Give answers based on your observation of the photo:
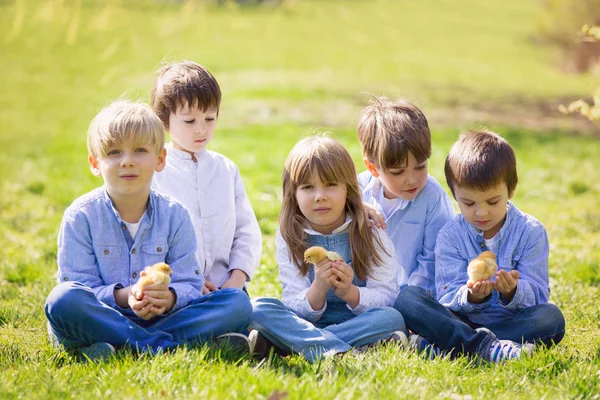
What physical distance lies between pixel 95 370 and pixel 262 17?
28418mm

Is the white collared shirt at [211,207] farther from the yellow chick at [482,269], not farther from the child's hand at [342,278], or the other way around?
the yellow chick at [482,269]

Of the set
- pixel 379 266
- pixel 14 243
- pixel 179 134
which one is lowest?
pixel 14 243

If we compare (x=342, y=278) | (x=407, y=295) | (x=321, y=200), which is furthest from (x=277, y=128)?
(x=342, y=278)

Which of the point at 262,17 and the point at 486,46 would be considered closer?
the point at 486,46

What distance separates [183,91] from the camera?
4449 millimetres

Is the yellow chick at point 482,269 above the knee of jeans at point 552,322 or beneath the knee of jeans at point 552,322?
above

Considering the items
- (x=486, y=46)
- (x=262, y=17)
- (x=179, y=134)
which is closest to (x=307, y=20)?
(x=262, y=17)

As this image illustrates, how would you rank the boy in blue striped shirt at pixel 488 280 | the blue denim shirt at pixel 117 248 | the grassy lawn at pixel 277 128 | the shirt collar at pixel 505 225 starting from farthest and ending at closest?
1. the shirt collar at pixel 505 225
2. the boy in blue striped shirt at pixel 488 280
3. the blue denim shirt at pixel 117 248
4. the grassy lawn at pixel 277 128

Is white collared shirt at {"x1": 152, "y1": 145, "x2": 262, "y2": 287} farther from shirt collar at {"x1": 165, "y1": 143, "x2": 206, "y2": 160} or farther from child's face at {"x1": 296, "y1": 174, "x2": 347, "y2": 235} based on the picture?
child's face at {"x1": 296, "y1": 174, "x2": 347, "y2": 235}

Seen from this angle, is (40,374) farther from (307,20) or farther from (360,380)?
(307,20)

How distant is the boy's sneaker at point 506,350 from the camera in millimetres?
3801

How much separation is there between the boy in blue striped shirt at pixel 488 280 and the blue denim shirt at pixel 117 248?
114cm

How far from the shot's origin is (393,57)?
24.0 meters

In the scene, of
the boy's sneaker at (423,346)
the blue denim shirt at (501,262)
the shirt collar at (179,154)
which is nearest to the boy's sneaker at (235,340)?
the boy's sneaker at (423,346)
